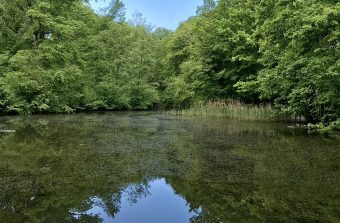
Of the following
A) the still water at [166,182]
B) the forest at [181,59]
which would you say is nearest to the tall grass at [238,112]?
the forest at [181,59]

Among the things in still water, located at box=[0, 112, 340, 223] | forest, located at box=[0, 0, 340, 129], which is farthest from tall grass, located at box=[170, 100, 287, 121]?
still water, located at box=[0, 112, 340, 223]

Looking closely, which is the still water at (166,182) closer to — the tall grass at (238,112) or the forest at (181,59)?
the forest at (181,59)

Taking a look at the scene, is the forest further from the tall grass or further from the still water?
the still water

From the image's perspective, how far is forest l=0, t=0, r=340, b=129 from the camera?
12258 millimetres

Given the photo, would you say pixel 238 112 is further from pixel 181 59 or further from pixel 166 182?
pixel 181 59

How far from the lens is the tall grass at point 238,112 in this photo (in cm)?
1674

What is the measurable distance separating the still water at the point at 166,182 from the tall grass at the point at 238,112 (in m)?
8.46

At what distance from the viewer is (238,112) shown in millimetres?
18578

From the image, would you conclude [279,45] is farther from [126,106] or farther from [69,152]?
[126,106]

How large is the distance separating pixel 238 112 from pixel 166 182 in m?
14.0

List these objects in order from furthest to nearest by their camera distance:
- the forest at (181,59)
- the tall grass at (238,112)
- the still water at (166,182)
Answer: the tall grass at (238,112) → the forest at (181,59) → the still water at (166,182)

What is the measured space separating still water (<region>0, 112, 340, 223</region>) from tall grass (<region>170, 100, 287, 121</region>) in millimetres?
8461

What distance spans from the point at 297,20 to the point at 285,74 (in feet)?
7.31

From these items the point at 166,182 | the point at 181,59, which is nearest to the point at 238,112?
the point at 166,182
